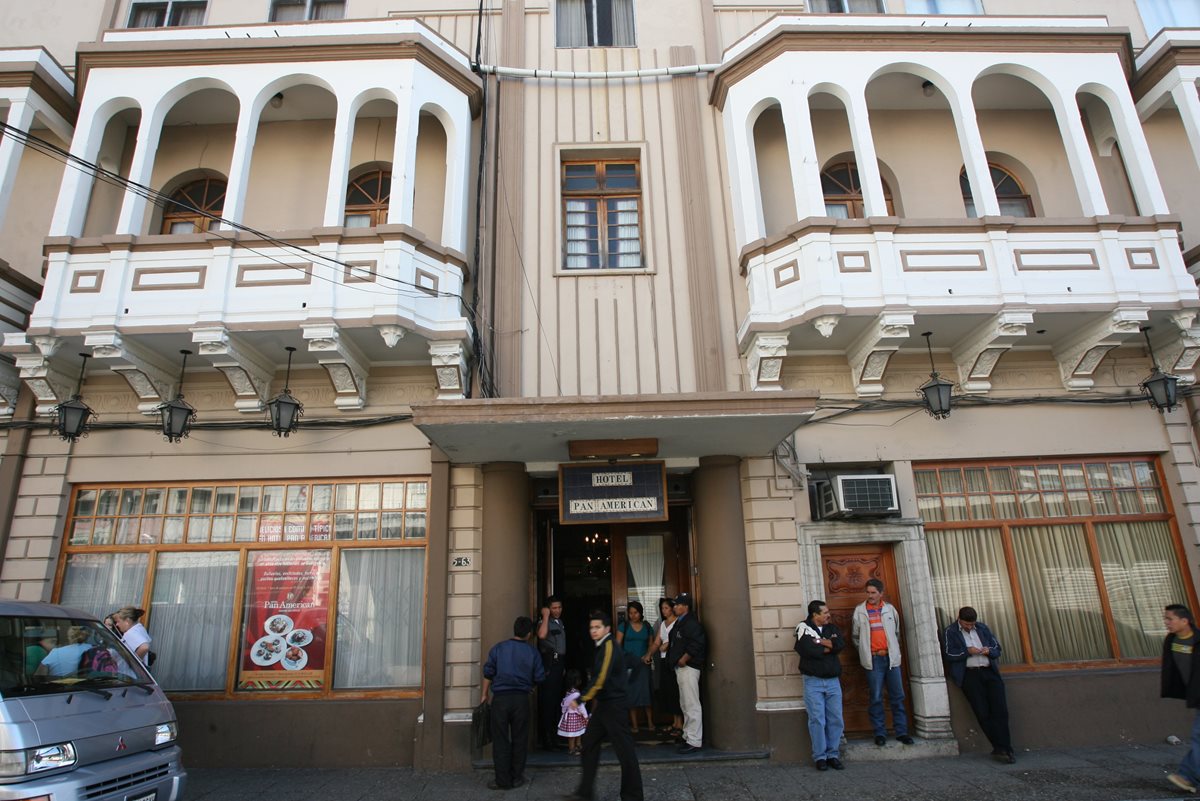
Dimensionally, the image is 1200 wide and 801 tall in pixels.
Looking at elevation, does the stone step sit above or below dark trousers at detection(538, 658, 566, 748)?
below

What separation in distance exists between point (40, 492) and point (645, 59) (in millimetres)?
10854

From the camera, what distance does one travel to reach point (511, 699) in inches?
276

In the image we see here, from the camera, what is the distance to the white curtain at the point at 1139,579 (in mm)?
8641

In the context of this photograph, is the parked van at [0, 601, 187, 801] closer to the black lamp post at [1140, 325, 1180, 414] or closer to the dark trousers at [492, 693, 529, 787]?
the dark trousers at [492, 693, 529, 787]

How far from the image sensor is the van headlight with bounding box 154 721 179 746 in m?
5.61

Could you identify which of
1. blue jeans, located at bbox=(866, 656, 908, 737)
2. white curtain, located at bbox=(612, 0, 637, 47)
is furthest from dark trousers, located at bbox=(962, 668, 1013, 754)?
white curtain, located at bbox=(612, 0, 637, 47)

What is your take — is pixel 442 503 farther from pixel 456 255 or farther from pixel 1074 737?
pixel 1074 737

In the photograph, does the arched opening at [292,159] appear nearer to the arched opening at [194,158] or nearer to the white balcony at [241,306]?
the arched opening at [194,158]

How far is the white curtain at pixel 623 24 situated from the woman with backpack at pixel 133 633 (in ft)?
35.7

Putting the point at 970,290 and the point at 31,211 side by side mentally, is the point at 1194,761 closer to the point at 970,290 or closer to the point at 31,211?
the point at 970,290

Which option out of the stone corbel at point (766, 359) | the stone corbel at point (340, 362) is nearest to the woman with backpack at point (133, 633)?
the stone corbel at point (340, 362)

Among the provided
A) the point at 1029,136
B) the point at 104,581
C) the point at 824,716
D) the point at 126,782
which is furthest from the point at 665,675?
the point at 1029,136

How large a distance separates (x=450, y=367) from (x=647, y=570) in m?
4.14

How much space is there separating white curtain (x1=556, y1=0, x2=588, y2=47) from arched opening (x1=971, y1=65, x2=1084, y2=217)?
6.34m
